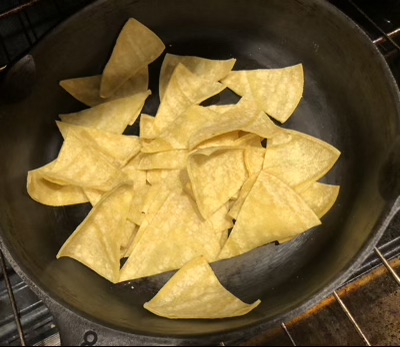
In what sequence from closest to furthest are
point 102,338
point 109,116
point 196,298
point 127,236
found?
point 102,338, point 196,298, point 127,236, point 109,116

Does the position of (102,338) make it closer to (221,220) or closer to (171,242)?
(171,242)

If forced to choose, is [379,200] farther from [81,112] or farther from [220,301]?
[81,112]

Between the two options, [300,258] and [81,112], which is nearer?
[300,258]

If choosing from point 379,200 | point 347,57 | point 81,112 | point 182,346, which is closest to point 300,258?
point 379,200

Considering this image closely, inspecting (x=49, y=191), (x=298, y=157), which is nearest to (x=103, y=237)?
(x=49, y=191)

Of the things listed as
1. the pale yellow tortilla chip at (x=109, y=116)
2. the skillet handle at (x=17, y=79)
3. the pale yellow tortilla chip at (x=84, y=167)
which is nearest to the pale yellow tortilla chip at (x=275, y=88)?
the pale yellow tortilla chip at (x=109, y=116)

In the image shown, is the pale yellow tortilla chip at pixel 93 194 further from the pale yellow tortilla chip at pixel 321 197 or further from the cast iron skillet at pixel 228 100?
the pale yellow tortilla chip at pixel 321 197

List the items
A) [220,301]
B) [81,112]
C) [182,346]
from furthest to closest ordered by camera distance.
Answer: [81,112], [220,301], [182,346]
